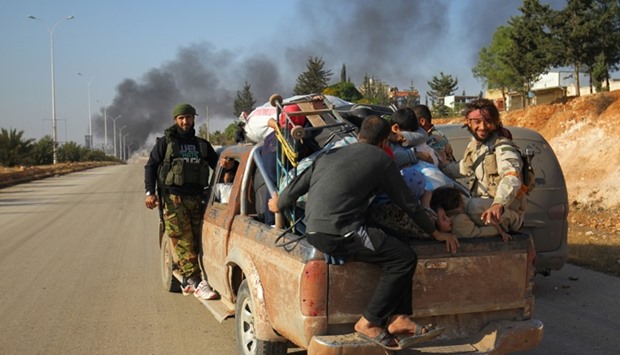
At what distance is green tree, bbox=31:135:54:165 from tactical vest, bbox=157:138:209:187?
145 ft

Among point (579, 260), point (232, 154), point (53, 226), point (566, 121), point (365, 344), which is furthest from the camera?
point (566, 121)

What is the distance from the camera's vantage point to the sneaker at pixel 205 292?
19.7ft

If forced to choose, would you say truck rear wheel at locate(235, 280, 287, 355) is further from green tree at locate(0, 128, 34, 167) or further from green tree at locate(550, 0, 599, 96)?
green tree at locate(0, 128, 34, 167)

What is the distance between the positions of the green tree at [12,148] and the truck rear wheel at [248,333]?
134ft

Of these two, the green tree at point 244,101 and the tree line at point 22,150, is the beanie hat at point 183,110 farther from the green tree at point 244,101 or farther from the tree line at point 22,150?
the green tree at point 244,101

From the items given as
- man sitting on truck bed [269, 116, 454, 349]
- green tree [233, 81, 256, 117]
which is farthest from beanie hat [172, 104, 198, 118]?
green tree [233, 81, 256, 117]

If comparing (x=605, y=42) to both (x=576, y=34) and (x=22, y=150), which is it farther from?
(x=22, y=150)

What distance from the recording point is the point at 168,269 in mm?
7242

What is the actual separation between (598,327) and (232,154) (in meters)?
3.66

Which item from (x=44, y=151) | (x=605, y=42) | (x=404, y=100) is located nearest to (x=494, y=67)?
(x=605, y=42)

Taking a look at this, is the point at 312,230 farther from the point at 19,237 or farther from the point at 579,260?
the point at 19,237

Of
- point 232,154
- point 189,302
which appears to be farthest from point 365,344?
point 189,302

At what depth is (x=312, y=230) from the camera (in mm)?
3805

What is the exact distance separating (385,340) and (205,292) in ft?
9.01
